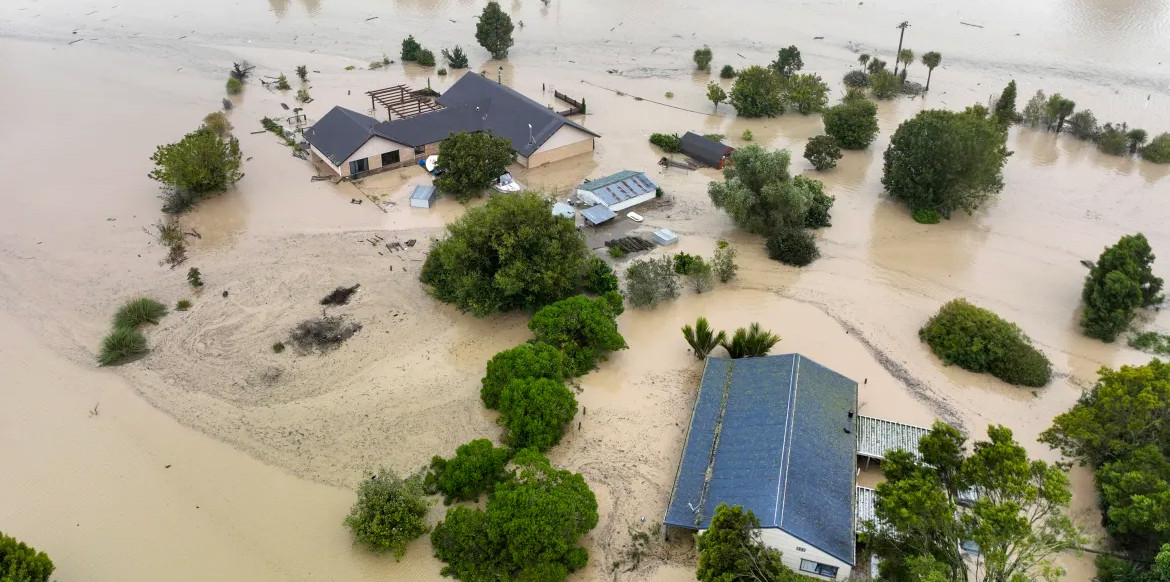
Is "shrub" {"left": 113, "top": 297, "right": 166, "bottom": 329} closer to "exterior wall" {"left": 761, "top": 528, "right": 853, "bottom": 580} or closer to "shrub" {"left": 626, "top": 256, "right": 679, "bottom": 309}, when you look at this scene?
"shrub" {"left": 626, "top": 256, "right": 679, "bottom": 309}

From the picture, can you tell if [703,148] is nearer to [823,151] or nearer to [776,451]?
[823,151]

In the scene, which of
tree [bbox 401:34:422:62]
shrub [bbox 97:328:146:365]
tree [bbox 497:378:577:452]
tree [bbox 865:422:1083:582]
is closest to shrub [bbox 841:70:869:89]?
tree [bbox 401:34:422:62]

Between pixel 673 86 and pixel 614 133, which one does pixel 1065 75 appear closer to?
pixel 673 86

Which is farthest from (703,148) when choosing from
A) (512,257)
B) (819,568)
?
(819,568)

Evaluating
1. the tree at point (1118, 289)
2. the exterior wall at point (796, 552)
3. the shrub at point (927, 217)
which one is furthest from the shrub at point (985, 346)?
the exterior wall at point (796, 552)

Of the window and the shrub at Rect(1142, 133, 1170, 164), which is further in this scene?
the shrub at Rect(1142, 133, 1170, 164)

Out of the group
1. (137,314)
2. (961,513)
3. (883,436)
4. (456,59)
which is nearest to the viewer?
(961,513)

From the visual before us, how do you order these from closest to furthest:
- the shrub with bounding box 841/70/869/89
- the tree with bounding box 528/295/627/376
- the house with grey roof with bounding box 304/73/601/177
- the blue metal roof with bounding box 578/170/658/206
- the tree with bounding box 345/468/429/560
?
1. the tree with bounding box 345/468/429/560
2. the tree with bounding box 528/295/627/376
3. the blue metal roof with bounding box 578/170/658/206
4. the house with grey roof with bounding box 304/73/601/177
5. the shrub with bounding box 841/70/869/89
